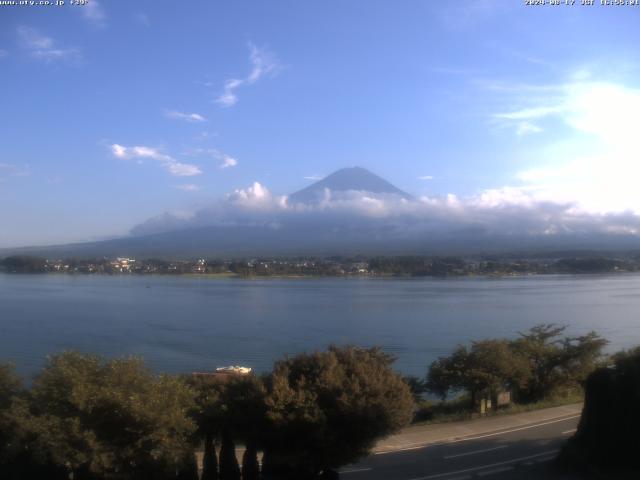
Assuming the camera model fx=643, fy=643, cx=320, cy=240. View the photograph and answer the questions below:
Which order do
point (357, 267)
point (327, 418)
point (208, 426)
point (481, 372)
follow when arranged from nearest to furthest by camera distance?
point (327, 418) < point (208, 426) < point (481, 372) < point (357, 267)

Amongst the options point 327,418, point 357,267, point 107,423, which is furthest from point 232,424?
point 357,267

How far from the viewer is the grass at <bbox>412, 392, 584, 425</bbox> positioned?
883cm

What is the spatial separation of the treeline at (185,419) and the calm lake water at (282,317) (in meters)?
8.53

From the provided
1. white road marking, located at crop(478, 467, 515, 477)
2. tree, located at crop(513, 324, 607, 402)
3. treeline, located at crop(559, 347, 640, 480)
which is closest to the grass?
tree, located at crop(513, 324, 607, 402)

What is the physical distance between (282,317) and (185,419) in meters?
18.1

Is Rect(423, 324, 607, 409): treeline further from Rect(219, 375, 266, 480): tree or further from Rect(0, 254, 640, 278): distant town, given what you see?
Rect(0, 254, 640, 278): distant town

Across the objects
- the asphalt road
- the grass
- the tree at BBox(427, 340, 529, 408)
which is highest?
the tree at BBox(427, 340, 529, 408)

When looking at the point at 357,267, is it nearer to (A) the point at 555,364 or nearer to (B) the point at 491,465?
(A) the point at 555,364

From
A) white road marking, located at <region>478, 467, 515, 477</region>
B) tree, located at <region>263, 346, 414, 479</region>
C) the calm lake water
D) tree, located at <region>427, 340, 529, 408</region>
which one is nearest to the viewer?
tree, located at <region>263, 346, 414, 479</region>

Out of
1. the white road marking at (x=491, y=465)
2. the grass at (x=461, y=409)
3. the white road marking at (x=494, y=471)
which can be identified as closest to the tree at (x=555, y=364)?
the grass at (x=461, y=409)

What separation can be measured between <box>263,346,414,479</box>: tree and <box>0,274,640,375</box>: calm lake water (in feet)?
28.0

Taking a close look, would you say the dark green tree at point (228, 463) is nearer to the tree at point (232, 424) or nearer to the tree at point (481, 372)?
the tree at point (232, 424)

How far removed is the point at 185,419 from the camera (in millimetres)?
4984

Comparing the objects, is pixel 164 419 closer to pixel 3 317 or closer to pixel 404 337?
pixel 404 337
